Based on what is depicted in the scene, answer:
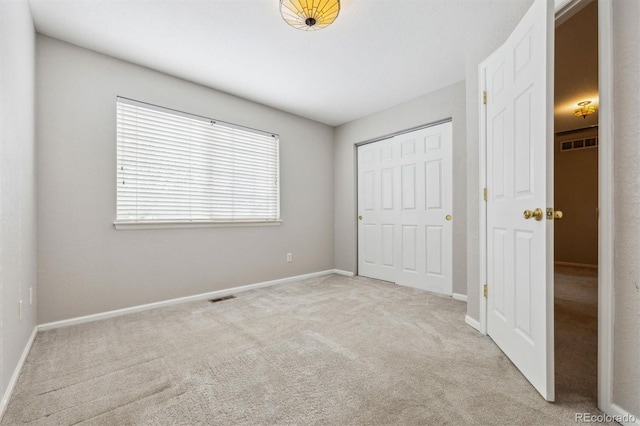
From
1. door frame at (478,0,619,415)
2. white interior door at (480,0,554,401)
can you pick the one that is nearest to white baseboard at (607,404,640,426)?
door frame at (478,0,619,415)

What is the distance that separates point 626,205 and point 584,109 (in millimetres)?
3976

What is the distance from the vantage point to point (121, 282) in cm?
271

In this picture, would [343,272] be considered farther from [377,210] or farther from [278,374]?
[278,374]

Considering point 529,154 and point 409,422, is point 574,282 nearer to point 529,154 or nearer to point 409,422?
point 529,154

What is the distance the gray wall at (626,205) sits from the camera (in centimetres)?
121

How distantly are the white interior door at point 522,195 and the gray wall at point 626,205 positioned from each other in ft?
0.75

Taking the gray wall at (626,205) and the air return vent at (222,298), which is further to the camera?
the air return vent at (222,298)

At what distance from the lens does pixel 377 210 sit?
13.9 feet

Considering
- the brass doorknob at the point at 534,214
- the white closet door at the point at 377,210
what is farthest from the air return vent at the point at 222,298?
the brass doorknob at the point at 534,214

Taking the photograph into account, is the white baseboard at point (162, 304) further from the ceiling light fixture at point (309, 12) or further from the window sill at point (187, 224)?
the ceiling light fixture at point (309, 12)

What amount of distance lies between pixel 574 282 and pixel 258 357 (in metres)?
4.44

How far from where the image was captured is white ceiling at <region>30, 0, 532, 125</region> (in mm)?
2082

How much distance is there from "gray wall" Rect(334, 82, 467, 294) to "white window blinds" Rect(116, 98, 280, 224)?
46.1 inches

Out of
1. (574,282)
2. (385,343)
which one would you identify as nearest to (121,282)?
(385,343)
